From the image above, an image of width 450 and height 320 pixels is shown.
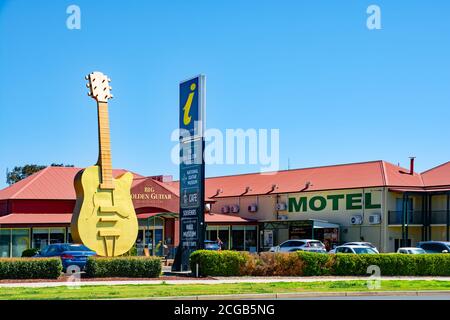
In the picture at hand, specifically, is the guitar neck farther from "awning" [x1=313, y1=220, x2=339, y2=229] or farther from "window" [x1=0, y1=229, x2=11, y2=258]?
"awning" [x1=313, y1=220, x2=339, y2=229]

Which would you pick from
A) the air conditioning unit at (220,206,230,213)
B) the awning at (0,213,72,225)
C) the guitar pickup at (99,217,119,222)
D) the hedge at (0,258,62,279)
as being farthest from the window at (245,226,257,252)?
the hedge at (0,258,62,279)

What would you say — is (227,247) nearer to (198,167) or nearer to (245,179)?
(245,179)

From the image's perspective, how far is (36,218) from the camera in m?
48.6

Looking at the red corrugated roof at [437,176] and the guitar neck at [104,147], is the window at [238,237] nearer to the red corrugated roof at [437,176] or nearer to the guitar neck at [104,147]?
the red corrugated roof at [437,176]

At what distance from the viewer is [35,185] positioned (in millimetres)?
52344

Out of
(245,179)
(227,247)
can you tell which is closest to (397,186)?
(227,247)

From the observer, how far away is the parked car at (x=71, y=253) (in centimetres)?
3008

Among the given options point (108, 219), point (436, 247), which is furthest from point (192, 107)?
point (436, 247)

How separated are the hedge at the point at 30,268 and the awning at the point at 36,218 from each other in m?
21.8

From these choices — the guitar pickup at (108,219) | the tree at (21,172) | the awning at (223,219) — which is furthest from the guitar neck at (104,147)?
the tree at (21,172)

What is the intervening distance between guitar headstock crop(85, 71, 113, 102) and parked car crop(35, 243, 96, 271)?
21.3ft

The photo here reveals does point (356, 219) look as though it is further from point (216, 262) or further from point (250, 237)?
point (216, 262)

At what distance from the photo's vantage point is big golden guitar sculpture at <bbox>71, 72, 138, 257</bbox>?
31844mm
